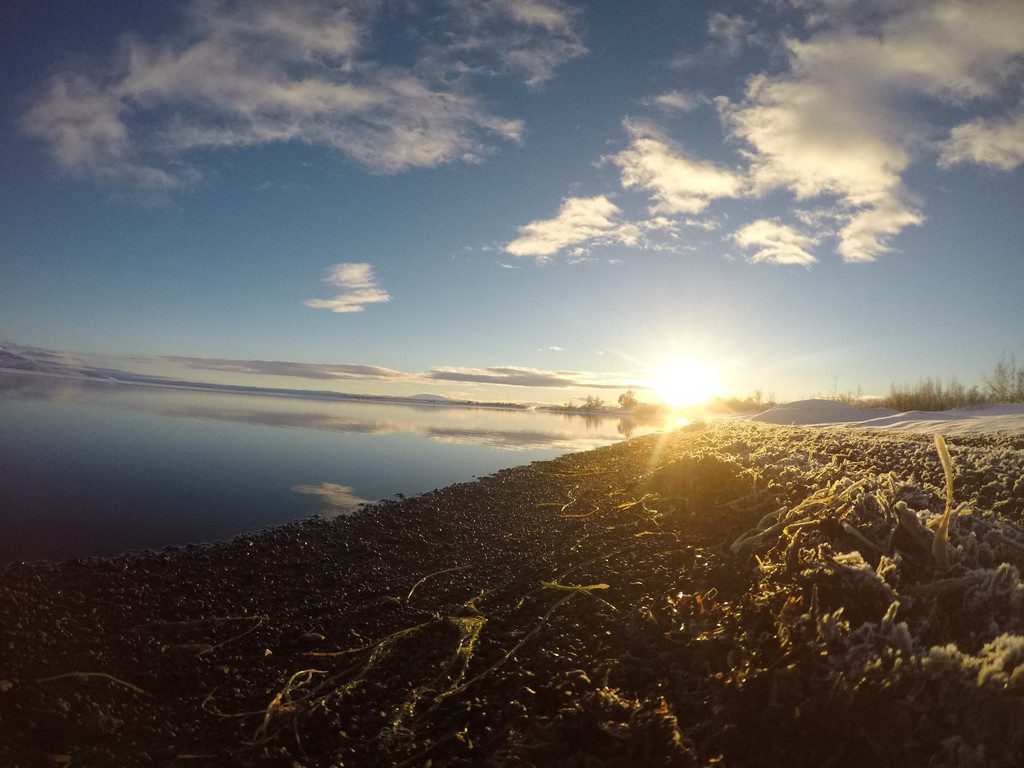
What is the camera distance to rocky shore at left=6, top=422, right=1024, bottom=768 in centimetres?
222

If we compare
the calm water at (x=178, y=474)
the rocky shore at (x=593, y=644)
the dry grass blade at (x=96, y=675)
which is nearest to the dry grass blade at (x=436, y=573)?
the rocky shore at (x=593, y=644)

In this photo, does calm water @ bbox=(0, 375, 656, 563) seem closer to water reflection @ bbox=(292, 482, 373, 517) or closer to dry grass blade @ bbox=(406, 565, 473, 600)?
water reflection @ bbox=(292, 482, 373, 517)

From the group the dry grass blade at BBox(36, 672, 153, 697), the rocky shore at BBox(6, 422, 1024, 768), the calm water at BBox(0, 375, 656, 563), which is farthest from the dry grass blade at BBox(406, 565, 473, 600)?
the calm water at BBox(0, 375, 656, 563)

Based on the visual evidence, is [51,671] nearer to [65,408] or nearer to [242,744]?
[242,744]

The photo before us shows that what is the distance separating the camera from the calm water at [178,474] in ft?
24.7

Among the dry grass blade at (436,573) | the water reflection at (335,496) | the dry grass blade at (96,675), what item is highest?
the dry grass blade at (96,675)

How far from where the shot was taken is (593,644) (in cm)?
365

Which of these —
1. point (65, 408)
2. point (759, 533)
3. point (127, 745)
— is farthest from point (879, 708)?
point (65, 408)

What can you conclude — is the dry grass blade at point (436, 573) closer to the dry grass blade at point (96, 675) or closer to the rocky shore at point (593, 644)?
the rocky shore at point (593, 644)

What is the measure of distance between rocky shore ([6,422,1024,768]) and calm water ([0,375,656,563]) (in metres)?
1.51

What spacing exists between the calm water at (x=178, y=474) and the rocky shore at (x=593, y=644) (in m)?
1.51

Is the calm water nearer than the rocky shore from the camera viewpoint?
No

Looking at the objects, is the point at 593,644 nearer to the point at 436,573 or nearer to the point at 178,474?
the point at 436,573

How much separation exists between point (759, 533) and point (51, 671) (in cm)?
639
